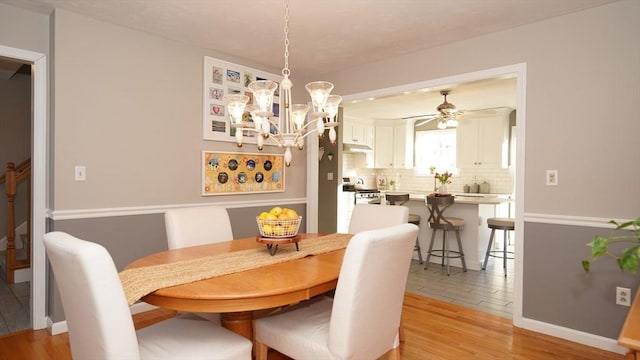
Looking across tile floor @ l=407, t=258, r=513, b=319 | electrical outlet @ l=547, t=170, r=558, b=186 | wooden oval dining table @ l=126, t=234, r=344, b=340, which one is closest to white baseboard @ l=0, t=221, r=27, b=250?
wooden oval dining table @ l=126, t=234, r=344, b=340

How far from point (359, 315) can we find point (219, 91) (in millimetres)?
2687

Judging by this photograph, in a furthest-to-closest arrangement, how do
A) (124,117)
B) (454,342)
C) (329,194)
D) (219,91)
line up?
(329,194), (219,91), (124,117), (454,342)

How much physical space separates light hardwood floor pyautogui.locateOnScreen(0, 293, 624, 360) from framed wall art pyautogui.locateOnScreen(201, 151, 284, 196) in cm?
121

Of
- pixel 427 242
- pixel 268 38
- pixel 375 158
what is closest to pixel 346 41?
pixel 268 38

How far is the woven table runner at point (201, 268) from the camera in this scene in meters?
1.47

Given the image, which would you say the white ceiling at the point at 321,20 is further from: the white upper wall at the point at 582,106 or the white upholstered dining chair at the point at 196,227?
the white upholstered dining chair at the point at 196,227

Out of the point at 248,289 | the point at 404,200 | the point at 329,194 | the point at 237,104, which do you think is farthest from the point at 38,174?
the point at 329,194

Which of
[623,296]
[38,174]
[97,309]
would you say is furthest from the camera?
[38,174]

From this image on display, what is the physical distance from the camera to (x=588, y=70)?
2549 mm

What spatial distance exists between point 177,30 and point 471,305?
3411mm

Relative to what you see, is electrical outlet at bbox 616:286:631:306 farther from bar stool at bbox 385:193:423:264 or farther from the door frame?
the door frame

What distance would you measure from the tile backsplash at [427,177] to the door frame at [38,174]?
17.1ft

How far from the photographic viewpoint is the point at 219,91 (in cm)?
350

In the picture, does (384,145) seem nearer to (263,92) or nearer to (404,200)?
(404,200)
